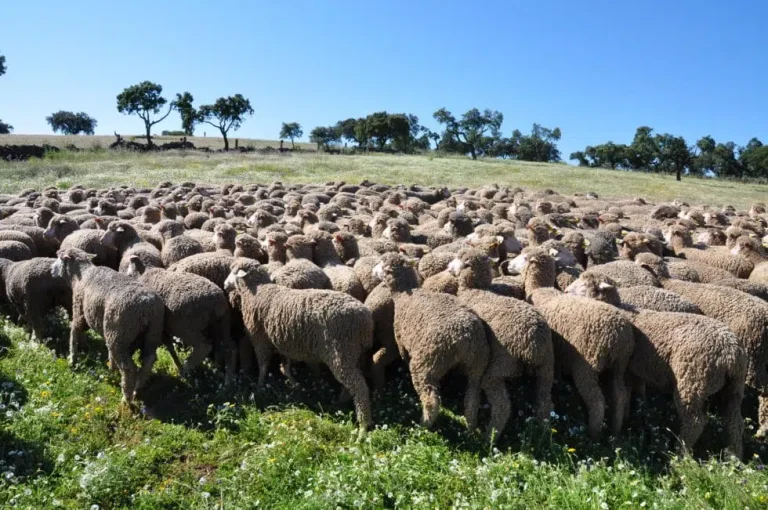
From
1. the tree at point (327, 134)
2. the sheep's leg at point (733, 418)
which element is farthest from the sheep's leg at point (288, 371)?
the tree at point (327, 134)

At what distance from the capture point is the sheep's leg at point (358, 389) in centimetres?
535

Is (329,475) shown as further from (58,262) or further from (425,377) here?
(58,262)

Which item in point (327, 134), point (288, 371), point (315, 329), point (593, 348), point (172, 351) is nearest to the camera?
point (593, 348)

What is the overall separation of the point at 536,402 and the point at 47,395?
5.37 metres

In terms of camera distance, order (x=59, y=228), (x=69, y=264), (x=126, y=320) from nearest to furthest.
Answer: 1. (x=126, y=320)
2. (x=69, y=264)
3. (x=59, y=228)

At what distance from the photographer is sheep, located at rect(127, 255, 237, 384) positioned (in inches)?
244

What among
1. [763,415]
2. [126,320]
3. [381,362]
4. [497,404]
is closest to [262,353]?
[381,362]

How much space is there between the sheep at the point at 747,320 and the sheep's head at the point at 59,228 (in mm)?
10790

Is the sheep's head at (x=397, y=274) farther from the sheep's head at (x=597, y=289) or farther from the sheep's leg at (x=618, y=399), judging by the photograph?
the sheep's leg at (x=618, y=399)

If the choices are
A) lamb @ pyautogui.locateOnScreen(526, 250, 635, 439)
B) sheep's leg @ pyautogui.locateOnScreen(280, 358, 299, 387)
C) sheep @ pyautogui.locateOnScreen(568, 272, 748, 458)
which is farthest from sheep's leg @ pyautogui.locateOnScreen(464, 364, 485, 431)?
sheep's leg @ pyautogui.locateOnScreen(280, 358, 299, 387)

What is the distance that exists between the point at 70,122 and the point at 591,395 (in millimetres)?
142702

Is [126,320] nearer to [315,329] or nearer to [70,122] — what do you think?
[315,329]

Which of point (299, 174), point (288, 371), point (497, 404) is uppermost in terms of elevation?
point (299, 174)

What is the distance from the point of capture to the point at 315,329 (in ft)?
18.3
